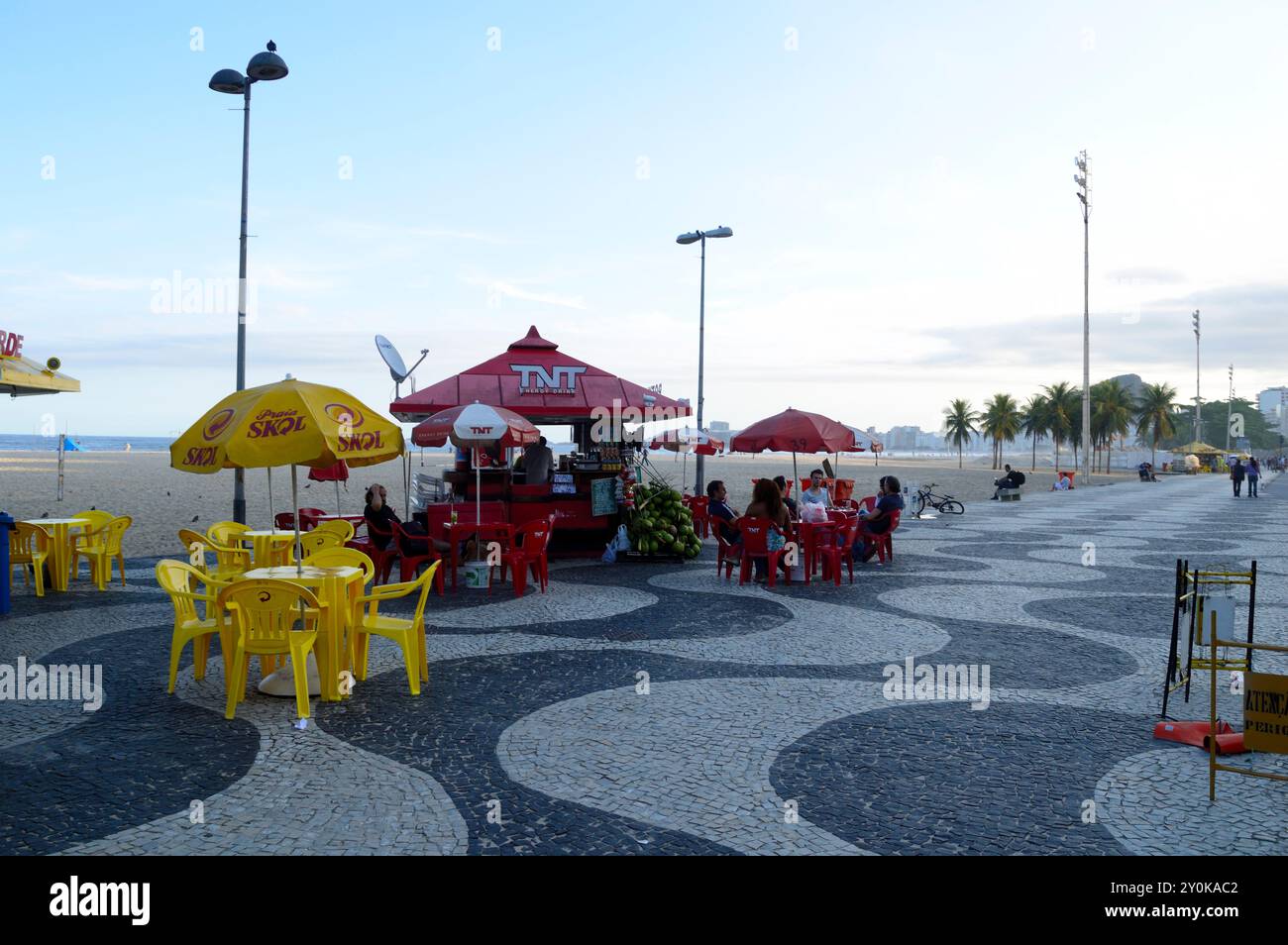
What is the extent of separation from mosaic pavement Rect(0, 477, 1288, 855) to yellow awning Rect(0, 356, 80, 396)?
8.36ft

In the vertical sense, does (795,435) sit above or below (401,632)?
above

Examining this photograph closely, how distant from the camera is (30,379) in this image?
10070 mm

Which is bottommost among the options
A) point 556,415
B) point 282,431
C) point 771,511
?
point 771,511

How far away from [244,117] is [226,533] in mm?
7281

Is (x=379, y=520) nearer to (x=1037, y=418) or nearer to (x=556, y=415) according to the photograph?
(x=556, y=415)

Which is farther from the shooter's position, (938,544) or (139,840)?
(938,544)

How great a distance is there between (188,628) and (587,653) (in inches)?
120

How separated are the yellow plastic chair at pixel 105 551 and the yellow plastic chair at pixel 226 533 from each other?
153 centimetres

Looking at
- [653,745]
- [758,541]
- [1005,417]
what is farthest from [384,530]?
[1005,417]

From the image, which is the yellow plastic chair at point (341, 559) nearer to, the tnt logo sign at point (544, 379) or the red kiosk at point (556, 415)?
the red kiosk at point (556, 415)

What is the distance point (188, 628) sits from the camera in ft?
Result: 20.8

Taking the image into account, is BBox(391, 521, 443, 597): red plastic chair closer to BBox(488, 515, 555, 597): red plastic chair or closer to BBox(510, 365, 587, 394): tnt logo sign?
BBox(488, 515, 555, 597): red plastic chair
